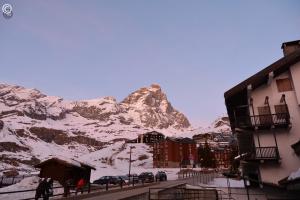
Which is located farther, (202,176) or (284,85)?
(202,176)

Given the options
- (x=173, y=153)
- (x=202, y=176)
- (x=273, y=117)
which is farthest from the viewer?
(x=173, y=153)

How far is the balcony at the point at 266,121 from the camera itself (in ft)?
65.4

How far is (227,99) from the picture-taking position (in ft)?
78.5

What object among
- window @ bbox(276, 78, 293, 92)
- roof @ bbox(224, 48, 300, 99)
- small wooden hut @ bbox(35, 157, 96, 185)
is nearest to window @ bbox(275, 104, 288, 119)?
window @ bbox(276, 78, 293, 92)

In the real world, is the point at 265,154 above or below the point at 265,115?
below

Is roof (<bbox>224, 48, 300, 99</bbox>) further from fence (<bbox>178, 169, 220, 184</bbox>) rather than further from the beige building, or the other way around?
fence (<bbox>178, 169, 220, 184</bbox>)

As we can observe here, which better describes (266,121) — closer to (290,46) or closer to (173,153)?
(290,46)

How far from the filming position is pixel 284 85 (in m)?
21.5

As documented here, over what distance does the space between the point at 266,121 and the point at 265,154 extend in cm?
240

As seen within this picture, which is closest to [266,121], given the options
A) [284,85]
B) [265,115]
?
[265,115]

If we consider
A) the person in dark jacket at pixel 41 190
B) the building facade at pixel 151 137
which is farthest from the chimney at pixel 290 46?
the building facade at pixel 151 137

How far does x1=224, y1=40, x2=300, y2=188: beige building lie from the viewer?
19.6 metres

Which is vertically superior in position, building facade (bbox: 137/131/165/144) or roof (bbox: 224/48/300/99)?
building facade (bbox: 137/131/165/144)

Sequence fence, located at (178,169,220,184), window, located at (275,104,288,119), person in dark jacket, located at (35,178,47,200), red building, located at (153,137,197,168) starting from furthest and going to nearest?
red building, located at (153,137,197,168) < fence, located at (178,169,220,184) < person in dark jacket, located at (35,178,47,200) < window, located at (275,104,288,119)
